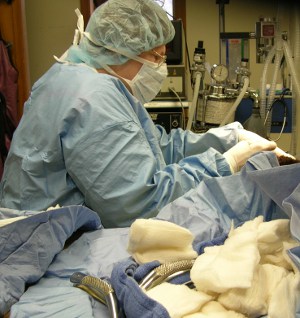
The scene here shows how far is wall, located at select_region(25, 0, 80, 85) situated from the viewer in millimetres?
3406

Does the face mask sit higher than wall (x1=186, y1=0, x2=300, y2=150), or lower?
lower

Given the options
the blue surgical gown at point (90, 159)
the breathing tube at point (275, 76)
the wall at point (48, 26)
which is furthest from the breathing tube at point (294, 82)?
the wall at point (48, 26)

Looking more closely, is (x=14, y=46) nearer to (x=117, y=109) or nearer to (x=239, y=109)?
(x=239, y=109)

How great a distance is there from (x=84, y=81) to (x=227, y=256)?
876 millimetres

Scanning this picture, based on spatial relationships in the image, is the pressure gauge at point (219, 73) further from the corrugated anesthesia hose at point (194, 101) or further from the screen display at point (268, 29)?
the screen display at point (268, 29)

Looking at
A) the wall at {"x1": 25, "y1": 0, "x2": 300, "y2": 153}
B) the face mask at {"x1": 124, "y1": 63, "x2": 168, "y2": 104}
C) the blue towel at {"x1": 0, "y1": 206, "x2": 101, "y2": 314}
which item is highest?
the wall at {"x1": 25, "y1": 0, "x2": 300, "y2": 153}

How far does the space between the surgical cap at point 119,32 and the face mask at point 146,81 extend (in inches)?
3.2

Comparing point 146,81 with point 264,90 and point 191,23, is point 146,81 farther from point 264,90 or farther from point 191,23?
point 191,23

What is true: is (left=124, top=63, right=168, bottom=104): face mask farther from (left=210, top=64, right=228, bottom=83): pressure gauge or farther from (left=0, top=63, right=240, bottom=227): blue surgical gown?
(left=210, top=64, right=228, bottom=83): pressure gauge

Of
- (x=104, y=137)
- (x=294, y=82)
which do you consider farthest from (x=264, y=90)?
(x=104, y=137)

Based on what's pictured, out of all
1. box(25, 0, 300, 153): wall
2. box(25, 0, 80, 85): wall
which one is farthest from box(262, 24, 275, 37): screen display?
box(25, 0, 80, 85): wall

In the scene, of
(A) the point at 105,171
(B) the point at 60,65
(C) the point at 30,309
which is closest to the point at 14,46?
(B) the point at 60,65

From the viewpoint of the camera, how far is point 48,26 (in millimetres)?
3418

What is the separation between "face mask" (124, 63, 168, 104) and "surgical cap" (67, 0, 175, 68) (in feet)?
0.27
